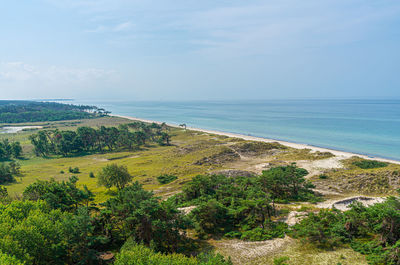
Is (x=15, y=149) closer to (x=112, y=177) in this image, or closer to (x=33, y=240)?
(x=112, y=177)

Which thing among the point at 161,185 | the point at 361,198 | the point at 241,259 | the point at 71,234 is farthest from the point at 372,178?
the point at 71,234

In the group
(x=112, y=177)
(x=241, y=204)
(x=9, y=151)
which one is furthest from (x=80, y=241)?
(x=9, y=151)

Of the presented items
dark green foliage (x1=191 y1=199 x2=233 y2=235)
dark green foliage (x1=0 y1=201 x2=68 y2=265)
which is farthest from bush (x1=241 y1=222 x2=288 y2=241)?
dark green foliage (x1=0 y1=201 x2=68 y2=265)

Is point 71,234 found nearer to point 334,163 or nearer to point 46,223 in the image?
point 46,223

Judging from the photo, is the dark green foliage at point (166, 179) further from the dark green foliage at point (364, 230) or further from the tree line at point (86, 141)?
the tree line at point (86, 141)

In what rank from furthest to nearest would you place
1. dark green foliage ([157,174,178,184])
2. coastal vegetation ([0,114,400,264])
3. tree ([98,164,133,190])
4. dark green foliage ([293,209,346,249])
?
1. dark green foliage ([157,174,178,184])
2. tree ([98,164,133,190])
3. dark green foliage ([293,209,346,249])
4. coastal vegetation ([0,114,400,264])

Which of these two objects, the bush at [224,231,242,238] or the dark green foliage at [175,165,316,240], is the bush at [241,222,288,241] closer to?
the dark green foliage at [175,165,316,240]
